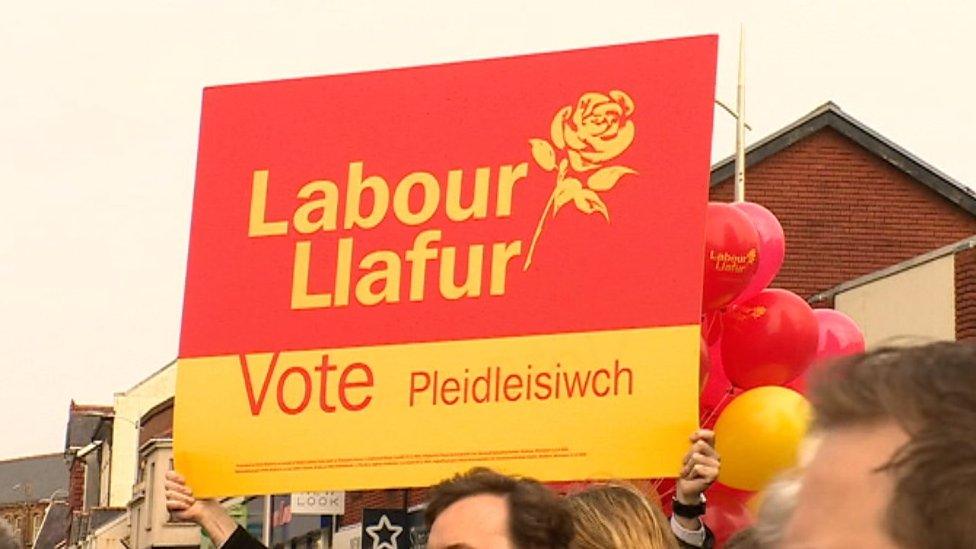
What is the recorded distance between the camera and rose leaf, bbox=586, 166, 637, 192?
6.14 meters

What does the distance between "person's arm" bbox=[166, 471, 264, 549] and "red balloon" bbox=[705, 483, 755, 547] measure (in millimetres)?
1869

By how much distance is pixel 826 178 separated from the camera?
31.0 metres

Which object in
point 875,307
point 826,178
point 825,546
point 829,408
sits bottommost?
point 825,546

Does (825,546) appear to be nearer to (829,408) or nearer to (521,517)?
(829,408)

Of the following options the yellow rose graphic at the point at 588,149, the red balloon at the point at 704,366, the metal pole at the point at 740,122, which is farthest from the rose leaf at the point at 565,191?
the metal pole at the point at 740,122

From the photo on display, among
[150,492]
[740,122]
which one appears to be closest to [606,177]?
[740,122]

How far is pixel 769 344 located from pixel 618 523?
347 centimetres

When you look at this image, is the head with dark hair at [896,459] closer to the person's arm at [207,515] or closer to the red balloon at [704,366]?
the person's arm at [207,515]

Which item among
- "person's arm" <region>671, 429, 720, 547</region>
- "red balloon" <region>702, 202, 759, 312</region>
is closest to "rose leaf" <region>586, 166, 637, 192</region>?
"person's arm" <region>671, 429, 720, 547</region>

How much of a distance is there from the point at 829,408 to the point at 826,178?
3004cm

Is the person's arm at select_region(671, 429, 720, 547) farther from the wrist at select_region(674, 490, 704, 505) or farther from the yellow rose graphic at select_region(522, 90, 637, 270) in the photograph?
the yellow rose graphic at select_region(522, 90, 637, 270)

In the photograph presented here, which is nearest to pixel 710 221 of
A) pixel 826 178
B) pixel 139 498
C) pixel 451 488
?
pixel 451 488

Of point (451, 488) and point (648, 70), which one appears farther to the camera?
point (648, 70)

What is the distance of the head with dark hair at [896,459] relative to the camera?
4.24ft
